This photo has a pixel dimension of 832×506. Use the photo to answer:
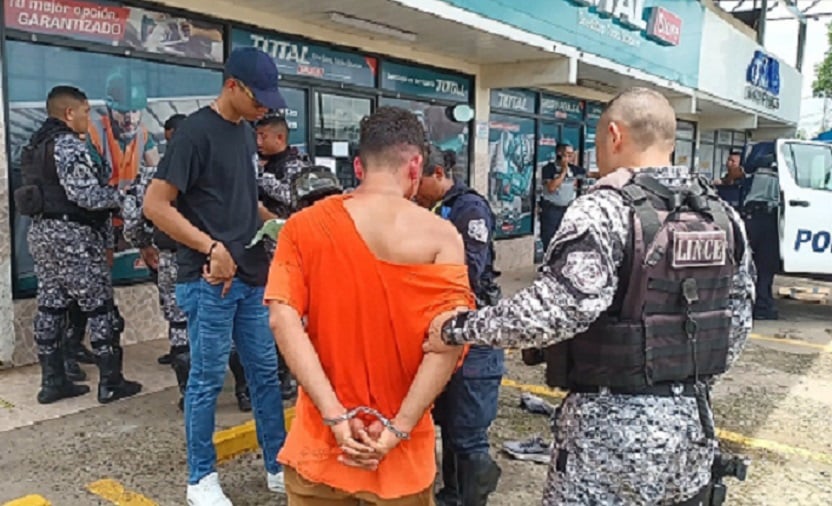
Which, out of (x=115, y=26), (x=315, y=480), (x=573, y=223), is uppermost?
(x=115, y=26)

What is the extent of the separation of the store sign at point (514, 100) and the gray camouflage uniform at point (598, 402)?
7994 mm

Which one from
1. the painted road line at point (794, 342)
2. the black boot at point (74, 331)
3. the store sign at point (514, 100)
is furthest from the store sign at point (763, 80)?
the black boot at point (74, 331)

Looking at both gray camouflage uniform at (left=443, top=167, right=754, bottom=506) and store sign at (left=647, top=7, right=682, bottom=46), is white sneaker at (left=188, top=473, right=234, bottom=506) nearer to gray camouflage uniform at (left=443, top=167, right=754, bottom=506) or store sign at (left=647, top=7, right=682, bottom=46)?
gray camouflage uniform at (left=443, top=167, right=754, bottom=506)

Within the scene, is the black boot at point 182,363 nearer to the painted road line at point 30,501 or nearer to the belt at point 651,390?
the painted road line at point 30,501

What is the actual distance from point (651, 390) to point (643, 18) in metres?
9.44

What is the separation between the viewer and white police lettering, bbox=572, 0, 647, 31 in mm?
8797

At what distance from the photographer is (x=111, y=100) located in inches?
211

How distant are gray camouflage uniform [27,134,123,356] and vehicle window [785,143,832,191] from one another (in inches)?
273

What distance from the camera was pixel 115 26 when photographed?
5266 mm

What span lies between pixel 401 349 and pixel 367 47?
6.14m

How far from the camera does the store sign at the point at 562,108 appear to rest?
10.9m

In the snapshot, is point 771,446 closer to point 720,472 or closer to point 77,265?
point 720,472

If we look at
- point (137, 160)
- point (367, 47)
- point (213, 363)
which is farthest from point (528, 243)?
point (213, 363)

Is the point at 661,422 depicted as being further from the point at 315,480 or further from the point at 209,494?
the point at 209,494
